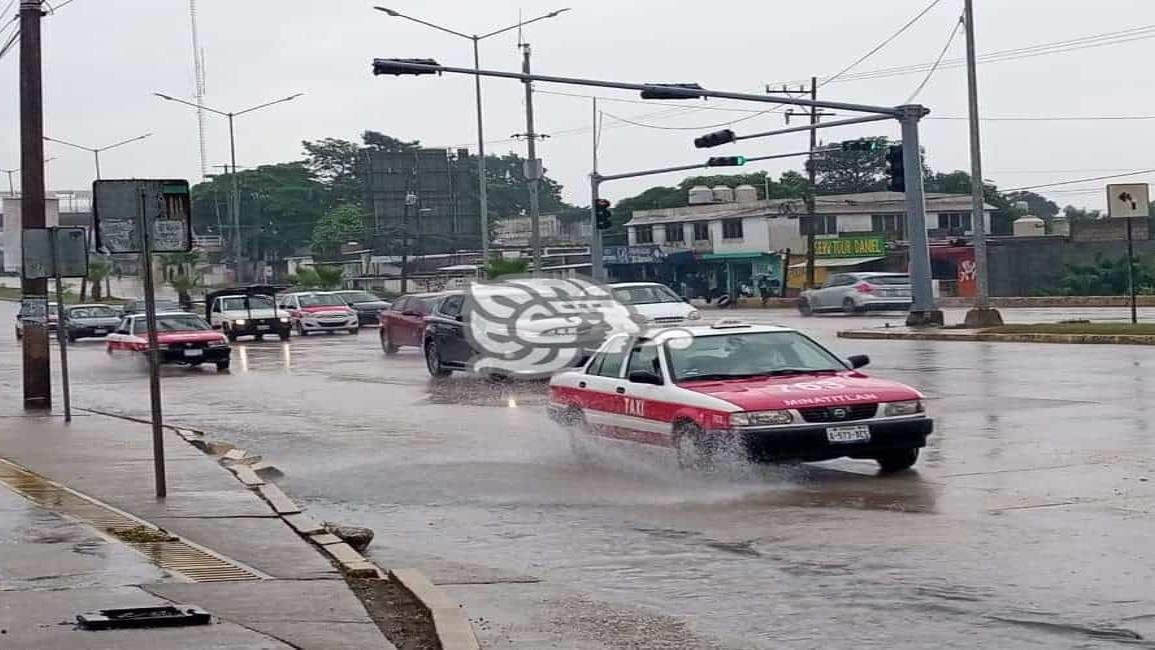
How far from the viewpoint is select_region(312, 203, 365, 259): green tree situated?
107688 mm

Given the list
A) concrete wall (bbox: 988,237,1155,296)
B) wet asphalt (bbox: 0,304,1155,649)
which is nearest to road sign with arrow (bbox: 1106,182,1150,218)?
wet asphalt (bbox: 0,304,1155,649)

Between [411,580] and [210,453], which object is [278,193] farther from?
[411,580]

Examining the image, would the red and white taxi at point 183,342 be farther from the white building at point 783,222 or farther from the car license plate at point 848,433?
the white building at point 783,222

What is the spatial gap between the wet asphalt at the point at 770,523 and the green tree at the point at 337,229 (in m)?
85.5

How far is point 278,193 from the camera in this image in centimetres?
11556

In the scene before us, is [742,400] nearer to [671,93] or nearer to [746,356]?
[746,356]

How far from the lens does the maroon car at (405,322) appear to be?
3616 centimetres

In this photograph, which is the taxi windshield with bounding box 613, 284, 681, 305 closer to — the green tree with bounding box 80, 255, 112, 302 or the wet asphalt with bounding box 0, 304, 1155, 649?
the wet asphalt with bounding box 0, 304, 1155, 649

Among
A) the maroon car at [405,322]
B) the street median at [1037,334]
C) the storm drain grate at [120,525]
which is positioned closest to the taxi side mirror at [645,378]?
the storm drain grate at [120,525]

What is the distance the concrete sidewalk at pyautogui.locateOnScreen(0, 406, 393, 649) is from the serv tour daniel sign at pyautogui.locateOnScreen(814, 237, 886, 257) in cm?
6341

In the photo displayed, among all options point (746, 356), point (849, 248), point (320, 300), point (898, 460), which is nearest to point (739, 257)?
point (849, 248)

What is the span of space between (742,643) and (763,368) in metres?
6.90

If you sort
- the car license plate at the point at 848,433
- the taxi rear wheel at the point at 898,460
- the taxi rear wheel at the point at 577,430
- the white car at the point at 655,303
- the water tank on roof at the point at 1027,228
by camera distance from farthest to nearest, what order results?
the water tank on roof at the point at 1027,228 → the white car at the point at 655,303 → the taxi rear wheel at the point at 577,430 → the taxi rear wheel at the point at 898,460 → the car license plate at the point at 848,433

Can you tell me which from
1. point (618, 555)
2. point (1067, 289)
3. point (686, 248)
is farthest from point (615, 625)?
point (686, 248)
